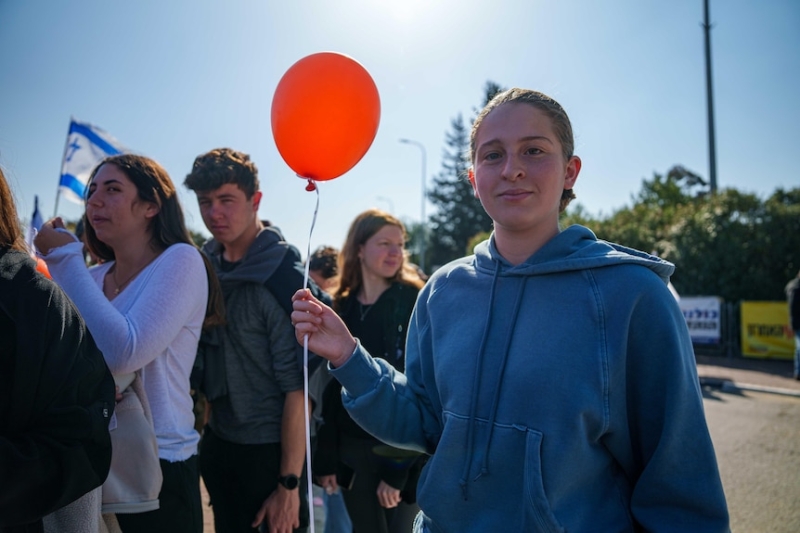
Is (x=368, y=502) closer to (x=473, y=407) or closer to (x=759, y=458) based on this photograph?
(x=473, y=407)

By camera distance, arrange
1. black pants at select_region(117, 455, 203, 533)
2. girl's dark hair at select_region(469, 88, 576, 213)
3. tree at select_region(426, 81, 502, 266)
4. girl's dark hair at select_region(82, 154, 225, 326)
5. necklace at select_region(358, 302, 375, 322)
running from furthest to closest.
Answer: tree at select_region(426, 81, 502, 266) → necklace at select_region(358, 302, 375, 322) → girl's dark hair at select_region(82, 154, 225, 326) → black pants at select_region(117, 455, 203, 533) → girl's dark hair at select_region(469, 88, 576, 213)

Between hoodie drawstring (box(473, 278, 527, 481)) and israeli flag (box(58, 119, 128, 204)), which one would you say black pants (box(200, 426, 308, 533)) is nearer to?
hoodie drawstring (box(473, 278, 527, 481))

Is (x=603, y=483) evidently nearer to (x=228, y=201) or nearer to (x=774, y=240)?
(x=228, y=201)

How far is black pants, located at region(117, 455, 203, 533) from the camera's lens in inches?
68.7

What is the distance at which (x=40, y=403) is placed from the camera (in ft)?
4.04

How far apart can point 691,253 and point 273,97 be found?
1513 centimetres

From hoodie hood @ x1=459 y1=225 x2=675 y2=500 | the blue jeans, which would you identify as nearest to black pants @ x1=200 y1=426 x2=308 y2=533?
the blue jeans

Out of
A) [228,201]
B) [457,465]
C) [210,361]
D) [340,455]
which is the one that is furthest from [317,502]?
[457,465]

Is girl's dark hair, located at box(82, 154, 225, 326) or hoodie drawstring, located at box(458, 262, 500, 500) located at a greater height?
girl's dark hair, located at box(82, 154, 225, 326)

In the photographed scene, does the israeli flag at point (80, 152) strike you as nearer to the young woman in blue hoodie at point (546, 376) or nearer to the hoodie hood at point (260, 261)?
the hoodie hood at point (260, 261)

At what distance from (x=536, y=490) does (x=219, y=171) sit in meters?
1.91

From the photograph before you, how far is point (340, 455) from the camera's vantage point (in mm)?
3008

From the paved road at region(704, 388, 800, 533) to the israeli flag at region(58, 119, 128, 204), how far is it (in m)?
7.53

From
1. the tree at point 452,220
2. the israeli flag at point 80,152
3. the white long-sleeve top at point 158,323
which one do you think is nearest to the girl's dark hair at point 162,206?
the white long-sleeve top at point 158,323
